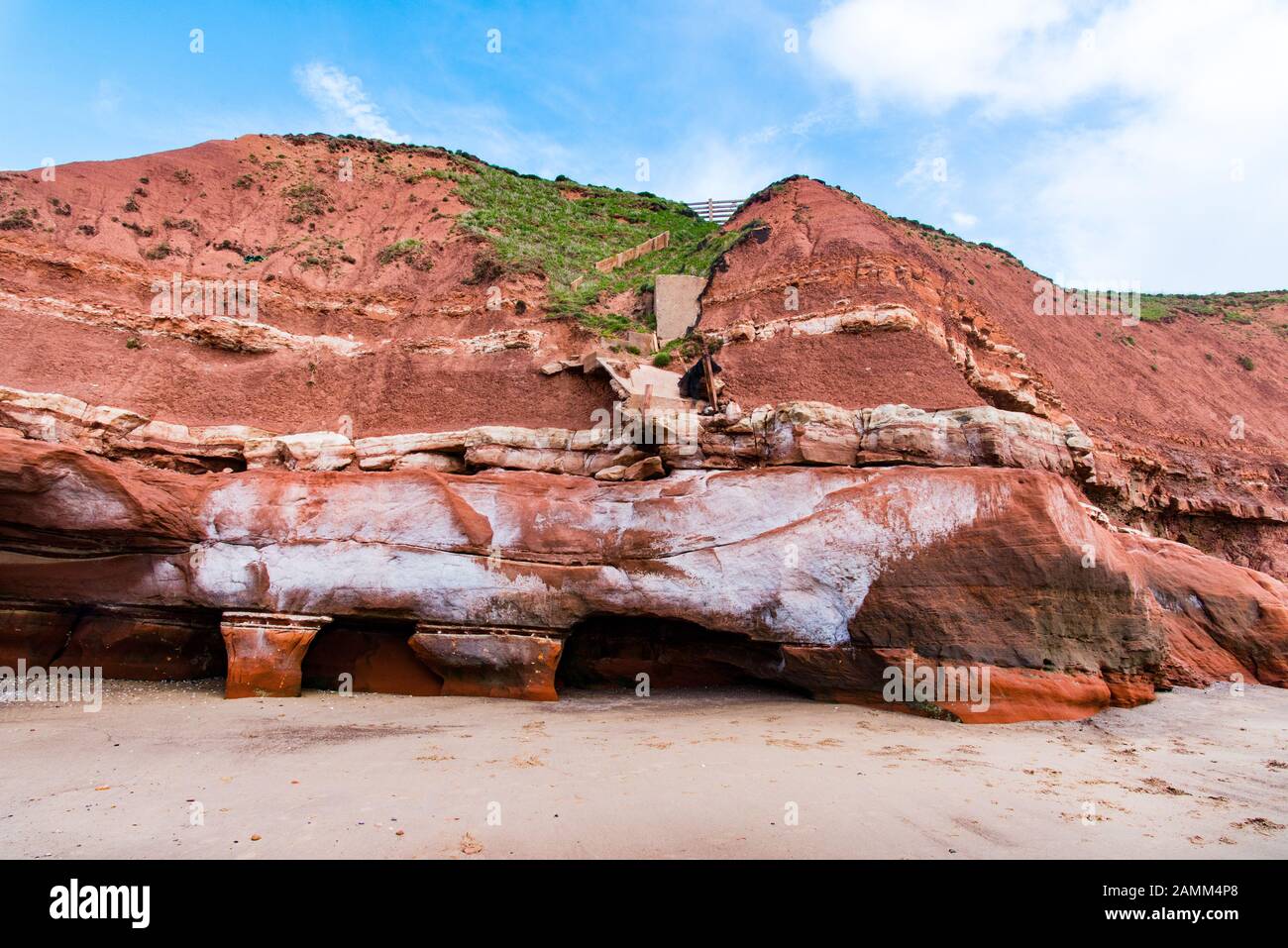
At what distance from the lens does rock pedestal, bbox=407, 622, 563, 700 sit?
8898 millimetres

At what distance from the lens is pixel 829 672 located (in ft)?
27.2

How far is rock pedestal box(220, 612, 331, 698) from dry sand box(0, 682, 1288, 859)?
39 centimetres

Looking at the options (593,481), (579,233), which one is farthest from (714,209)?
(593,481)

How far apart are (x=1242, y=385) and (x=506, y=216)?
25334mm

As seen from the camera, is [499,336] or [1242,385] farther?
[1242,385]

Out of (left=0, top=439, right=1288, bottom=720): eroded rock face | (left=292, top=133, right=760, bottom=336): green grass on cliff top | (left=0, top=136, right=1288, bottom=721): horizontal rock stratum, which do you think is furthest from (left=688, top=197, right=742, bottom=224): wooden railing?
(left=0, top=439, right=1288, bottom=720): eroded rock face

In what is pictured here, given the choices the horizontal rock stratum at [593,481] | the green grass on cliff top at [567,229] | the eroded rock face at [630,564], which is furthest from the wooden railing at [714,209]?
the eroded rock face at [630,564]

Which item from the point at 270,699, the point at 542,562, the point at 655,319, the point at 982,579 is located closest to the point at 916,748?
the point at 982,579

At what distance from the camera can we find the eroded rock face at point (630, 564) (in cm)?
787

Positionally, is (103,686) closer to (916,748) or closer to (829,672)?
(829,672)

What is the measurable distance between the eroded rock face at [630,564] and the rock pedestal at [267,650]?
1.1 inches

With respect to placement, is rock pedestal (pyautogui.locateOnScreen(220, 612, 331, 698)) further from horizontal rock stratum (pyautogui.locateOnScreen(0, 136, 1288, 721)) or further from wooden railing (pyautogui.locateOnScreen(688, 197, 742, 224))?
wooden railing (pyautogui.locateOnScreen(688, 197, 742, 224))

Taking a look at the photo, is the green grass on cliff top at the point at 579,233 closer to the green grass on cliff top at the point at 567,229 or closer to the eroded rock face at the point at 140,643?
the green grass on cliff top at the point at 567,229

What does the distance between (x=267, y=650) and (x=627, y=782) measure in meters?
6.25
